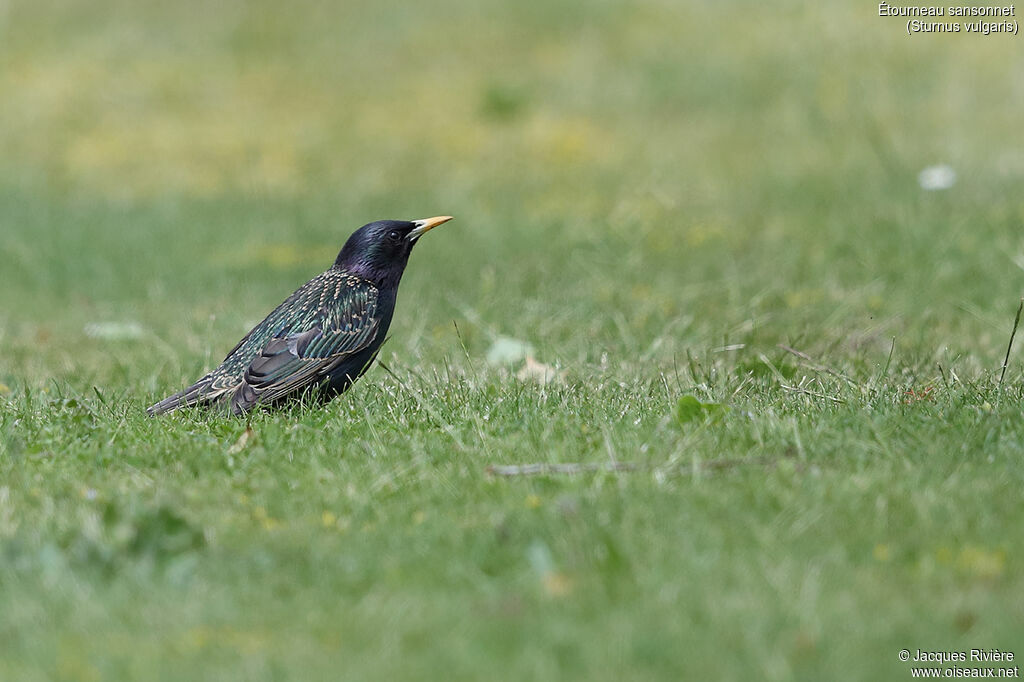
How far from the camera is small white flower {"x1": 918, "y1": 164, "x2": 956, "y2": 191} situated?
1343 centimetres

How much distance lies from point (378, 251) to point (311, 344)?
2.44 feet

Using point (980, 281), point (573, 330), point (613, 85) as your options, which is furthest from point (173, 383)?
point (613, 85)

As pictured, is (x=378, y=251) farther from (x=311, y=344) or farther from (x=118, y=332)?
(x=118, y=332)

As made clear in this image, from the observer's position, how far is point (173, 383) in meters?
7.90

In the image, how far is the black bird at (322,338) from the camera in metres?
6.93

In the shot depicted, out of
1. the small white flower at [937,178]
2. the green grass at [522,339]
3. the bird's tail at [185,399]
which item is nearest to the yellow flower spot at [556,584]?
the green grass at [522,339]

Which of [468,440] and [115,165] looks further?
[115,165]

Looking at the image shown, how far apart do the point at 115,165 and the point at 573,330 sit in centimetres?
977

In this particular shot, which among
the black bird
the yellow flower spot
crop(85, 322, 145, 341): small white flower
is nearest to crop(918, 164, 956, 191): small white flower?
the black bird

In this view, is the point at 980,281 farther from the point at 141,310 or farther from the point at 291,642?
the point at 291,642

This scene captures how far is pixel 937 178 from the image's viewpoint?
13.6m

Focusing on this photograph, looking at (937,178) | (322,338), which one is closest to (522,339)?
(322,338)

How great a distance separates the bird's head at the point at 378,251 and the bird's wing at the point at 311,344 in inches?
7.6

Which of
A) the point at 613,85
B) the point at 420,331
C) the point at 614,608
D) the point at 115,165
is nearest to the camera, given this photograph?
the point at 614,608
